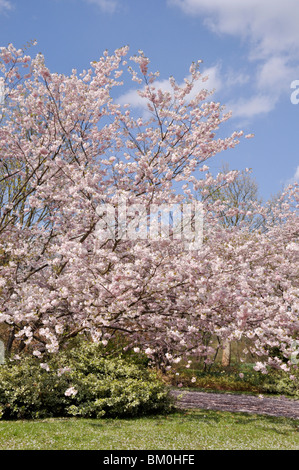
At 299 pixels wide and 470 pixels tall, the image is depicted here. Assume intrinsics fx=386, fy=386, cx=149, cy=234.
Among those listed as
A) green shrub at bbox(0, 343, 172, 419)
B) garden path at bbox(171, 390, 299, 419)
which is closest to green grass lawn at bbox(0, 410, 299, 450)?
green shrub at bbox(0, 343, 172, 419)

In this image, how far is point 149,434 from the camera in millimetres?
9164

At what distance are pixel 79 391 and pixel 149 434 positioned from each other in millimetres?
3120

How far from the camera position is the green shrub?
35.7 feet

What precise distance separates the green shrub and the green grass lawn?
1.63 feet

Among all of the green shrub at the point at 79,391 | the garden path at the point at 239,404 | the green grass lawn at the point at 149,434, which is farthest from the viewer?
the garden path at the point at 239,404

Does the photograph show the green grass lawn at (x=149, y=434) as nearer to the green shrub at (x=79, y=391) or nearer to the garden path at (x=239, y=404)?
the green shrub at (x=79, y=391)

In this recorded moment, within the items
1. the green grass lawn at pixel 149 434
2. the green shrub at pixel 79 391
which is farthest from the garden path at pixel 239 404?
the green grass lawn at pixel 149 434

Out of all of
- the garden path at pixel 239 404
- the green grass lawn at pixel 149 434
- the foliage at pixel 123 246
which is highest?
the foliage at pixel 123 246

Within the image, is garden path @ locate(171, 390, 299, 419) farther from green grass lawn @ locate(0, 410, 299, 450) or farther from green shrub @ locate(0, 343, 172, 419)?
green grass lawn @ locate(0, 410, 299, 450)

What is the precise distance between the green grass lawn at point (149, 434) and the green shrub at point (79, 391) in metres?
0.50

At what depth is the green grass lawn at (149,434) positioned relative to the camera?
8.30 m

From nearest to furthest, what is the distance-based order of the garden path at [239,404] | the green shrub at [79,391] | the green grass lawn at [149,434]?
the green grass lawn at [149,434] < the green shrub at [79,391] < the garden path at [239,404]

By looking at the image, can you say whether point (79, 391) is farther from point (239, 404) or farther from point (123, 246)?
point (239, 404)
